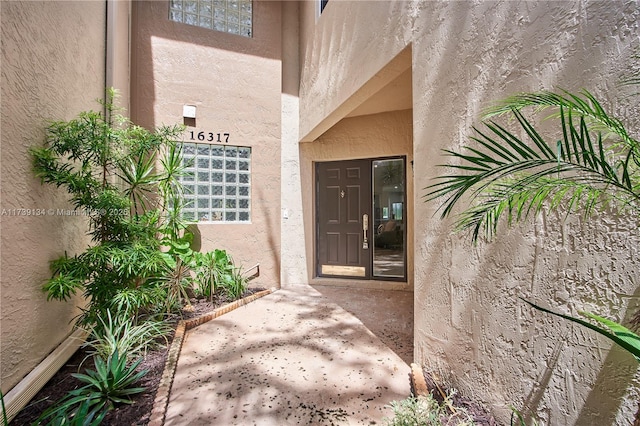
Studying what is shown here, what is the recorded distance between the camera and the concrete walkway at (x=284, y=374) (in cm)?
189

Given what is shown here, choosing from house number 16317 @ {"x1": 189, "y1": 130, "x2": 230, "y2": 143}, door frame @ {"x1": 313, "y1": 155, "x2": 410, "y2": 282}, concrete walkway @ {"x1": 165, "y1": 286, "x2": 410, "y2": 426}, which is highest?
house number 16317 @ {"x1": 189, "y1": 130, "x2": 230, "y2": 143}

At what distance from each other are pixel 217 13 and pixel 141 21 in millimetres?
1084

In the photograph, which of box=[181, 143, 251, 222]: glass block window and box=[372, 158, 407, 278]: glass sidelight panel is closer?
box=[181, 143, 251, 222]: glass block window

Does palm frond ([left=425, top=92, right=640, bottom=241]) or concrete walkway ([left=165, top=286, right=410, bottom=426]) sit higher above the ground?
palm frond ([left=425, top=92, right=640, bottom=241])

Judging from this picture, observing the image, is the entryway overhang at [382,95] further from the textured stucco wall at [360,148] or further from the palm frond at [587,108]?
the palm frond at [587,108]

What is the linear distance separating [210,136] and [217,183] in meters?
0.70

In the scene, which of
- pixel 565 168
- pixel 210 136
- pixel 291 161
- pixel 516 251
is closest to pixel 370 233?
pixel 291 161

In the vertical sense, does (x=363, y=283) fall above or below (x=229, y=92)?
below

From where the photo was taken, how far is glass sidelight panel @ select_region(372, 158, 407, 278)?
5336 mm

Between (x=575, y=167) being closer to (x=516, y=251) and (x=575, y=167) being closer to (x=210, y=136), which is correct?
(x=516, y=251)

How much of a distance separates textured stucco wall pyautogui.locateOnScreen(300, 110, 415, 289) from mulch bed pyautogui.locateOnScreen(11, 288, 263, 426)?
3054 mm

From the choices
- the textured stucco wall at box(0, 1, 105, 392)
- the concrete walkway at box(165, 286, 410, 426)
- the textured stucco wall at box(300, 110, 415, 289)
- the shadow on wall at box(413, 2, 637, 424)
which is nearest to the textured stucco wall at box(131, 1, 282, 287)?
the textured stucco wall at box(300, 110, 415, 289)

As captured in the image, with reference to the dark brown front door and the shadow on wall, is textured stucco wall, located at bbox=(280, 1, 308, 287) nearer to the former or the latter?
the dark brown front door

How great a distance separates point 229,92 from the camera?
4.79 metres
